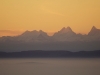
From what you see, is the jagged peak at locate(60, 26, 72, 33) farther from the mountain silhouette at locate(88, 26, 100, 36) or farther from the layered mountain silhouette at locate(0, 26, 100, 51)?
the mountain silhouette at locate(88, 26, 100, 36)

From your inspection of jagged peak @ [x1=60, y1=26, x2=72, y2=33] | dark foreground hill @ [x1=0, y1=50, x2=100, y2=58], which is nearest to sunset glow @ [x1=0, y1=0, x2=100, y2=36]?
jagged peak @ [x1=60, y1=26, x2=72, y2=33]

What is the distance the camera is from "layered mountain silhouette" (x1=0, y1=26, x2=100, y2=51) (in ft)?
6.05

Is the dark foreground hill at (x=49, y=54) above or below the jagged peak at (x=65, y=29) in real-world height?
below

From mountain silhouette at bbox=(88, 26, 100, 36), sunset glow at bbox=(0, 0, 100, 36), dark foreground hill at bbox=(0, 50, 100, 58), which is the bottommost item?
dark foreground hill at bbox=(0, 50, 100, 58)

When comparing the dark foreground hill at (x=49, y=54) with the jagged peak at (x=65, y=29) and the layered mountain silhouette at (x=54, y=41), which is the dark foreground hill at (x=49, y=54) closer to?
the layered mountain silhouette at (x=54, y=41)

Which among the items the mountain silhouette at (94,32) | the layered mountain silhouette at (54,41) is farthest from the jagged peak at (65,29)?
the mountain silhouette at (94,32)

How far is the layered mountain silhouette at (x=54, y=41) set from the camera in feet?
6.05

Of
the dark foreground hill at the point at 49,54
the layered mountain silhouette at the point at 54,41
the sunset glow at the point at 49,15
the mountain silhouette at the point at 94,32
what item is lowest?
the dark foreground hill at the point at 49,54

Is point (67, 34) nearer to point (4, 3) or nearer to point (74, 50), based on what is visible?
point (74, 50)
